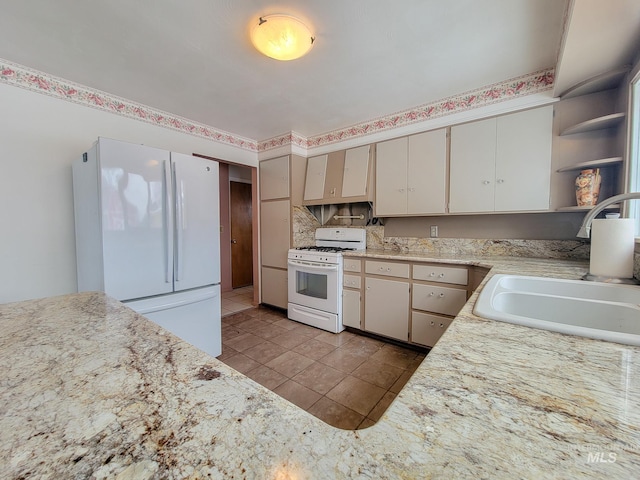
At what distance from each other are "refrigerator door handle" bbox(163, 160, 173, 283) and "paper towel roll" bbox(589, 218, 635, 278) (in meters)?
2.60

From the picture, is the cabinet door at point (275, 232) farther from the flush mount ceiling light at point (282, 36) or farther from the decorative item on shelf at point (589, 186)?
the decorative item on shelf at point (589, 186)

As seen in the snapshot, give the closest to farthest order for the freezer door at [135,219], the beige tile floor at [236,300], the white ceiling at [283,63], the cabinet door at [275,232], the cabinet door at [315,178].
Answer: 1. the white ceiling at [283,63]
2. the freezer door at [135,219]
3. the cabinet door at [315,178]
4. the cabinet door at [275,232]
5. the beige tile floor at [236,300]

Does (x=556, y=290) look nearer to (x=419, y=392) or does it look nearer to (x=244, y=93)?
(x=419, y=392)

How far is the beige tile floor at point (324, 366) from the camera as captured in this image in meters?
1.75

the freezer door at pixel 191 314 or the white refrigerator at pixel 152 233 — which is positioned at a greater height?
the white refrigerator at pixel 152 233

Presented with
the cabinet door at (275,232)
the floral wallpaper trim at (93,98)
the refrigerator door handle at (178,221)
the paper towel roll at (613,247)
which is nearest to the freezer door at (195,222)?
the refrigerator door handle at (178,221)

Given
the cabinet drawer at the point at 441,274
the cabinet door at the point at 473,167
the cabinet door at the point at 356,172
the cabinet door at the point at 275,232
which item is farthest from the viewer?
the cabinet door at the point at 275,232

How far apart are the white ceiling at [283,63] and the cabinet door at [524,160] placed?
373 millimetres

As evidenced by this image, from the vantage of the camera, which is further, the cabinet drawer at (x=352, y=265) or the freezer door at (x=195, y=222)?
the cabinet drawer at (x=352, y=265)

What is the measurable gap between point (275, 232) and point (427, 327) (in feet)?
7.16

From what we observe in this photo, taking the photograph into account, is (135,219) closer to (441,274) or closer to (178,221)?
(178,221)

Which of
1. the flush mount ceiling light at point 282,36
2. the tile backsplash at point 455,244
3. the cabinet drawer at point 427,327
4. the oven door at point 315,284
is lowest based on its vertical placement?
the cabinet drawer at point 427,327

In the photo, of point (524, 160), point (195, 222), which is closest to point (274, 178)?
point (195, 222)

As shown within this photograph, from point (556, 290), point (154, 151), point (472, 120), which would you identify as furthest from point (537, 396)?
point (472, 120)
